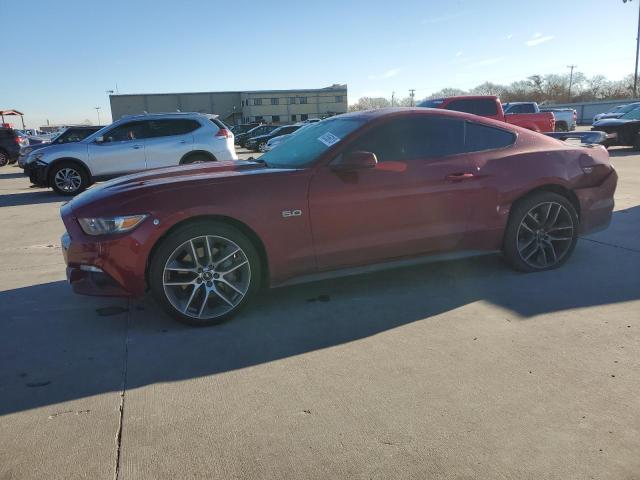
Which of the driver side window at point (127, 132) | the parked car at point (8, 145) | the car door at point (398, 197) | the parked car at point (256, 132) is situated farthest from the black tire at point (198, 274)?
the parked car at point (256, 132)

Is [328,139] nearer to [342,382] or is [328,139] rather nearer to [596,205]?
→ [342,382]

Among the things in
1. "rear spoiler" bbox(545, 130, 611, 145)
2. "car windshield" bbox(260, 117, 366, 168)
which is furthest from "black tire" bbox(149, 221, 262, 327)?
"rear spoiler" bbox(545, 130, 611, 145)

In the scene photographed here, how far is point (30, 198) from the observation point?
11547 millimetres

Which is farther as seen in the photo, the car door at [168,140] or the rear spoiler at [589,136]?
the car door at [168,140]

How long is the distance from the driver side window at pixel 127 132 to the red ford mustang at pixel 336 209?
288 inches

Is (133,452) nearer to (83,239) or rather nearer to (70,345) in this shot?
(70,345)

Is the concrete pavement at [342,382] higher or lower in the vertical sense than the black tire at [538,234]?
lower

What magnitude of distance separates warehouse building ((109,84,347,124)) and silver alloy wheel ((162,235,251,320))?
240ft

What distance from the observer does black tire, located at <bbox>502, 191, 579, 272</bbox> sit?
451cm

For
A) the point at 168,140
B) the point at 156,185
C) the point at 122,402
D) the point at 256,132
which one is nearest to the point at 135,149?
the point at 168,140

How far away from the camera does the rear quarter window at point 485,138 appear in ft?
14.6

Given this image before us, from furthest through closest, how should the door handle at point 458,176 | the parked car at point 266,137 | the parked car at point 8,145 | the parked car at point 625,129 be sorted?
the parked car at point 266,137, the parked car at point 8,145, the parked car at point 625,129, the door handle at point 458,176

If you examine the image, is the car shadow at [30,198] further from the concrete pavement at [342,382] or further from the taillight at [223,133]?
the concrete pavement at [342,382]

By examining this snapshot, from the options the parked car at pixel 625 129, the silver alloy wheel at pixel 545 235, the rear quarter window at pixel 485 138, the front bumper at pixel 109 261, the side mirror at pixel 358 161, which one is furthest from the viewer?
the parked car at pixel 625 129
